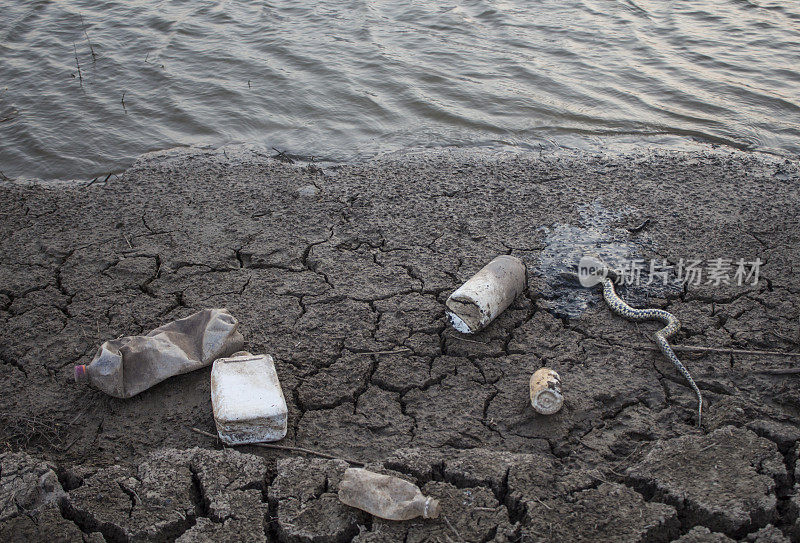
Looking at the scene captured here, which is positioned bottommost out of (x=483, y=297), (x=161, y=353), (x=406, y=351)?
(x=406, y=351)

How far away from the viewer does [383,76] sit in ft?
25.5

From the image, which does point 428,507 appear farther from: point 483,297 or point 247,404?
A: point 483,297

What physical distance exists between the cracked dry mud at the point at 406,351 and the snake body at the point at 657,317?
2.4 inches

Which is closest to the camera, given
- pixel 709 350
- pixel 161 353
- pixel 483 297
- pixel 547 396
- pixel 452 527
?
pixel 452 527

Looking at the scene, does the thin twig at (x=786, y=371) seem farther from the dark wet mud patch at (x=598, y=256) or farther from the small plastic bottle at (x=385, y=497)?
the small plastic bottle at (x=385, y=497)

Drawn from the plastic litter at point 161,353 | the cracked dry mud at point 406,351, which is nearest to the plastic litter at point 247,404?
the cracked dry mud at point 406,351

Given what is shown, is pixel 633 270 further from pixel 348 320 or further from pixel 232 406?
pixel 232 406

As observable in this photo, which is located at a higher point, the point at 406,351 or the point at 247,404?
the point at 247,404

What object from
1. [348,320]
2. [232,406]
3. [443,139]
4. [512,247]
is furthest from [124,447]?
[443,139]

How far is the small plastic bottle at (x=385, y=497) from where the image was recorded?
263 cm

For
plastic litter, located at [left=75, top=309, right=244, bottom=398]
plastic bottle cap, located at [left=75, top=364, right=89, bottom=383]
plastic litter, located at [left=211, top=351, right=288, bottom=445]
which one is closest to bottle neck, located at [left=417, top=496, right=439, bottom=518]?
plastic litter, located at [left=211, top=351, right=288, bottom=445]

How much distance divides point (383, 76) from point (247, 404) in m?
5.51

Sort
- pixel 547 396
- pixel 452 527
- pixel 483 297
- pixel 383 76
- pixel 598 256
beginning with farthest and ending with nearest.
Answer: pixel 383 76
pixel 598 256
pixel 483 297
pixel 547 396
pixel 452 527

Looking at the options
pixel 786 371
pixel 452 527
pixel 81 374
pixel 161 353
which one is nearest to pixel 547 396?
pixel 452 527
